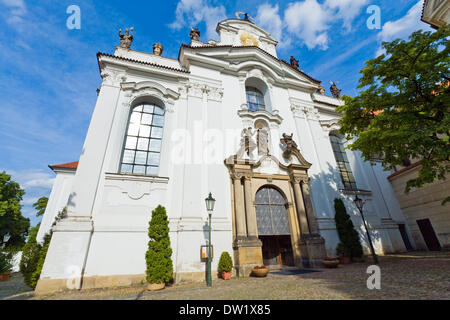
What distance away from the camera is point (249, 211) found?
9.82 metres

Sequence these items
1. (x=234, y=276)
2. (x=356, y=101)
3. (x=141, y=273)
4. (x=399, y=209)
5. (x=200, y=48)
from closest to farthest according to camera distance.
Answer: (x=141, y=273) → (x=234, y=276) → (x=356, y=101) → (x=200, y=48) → (x=399, y=209)

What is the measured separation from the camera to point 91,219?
8016 mm

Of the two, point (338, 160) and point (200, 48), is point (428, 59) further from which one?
point (200, 48)

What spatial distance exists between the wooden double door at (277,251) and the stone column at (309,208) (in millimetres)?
1528

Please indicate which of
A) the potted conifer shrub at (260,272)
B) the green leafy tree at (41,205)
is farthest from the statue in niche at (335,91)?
the green leafy tree at (41,205)

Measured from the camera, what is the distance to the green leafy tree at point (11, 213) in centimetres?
2161

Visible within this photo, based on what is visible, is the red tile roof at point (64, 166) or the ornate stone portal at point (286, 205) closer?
the ornate stone portal at point (286, 205)

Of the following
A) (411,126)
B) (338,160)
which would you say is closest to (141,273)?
(411,126)

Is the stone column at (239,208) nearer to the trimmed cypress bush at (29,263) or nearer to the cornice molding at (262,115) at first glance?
the cornice molding at (262,115)

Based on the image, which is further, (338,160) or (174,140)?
(338,160)

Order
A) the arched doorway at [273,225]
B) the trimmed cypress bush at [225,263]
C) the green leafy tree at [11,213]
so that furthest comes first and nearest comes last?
the green leafy tree at [11,213]
the arched doorway at [273,225]
the trimmed cypress bush at [225,263]

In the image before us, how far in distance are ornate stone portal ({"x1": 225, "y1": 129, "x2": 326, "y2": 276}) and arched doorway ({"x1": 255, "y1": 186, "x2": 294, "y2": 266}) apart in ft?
0.77

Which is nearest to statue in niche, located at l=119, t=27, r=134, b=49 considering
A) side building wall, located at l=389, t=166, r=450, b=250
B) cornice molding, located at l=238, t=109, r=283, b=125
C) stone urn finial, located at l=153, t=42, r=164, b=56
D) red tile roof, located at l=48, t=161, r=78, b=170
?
stone urn finial, located at l=153, t=42, r=164, b=56

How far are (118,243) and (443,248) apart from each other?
692 inches
